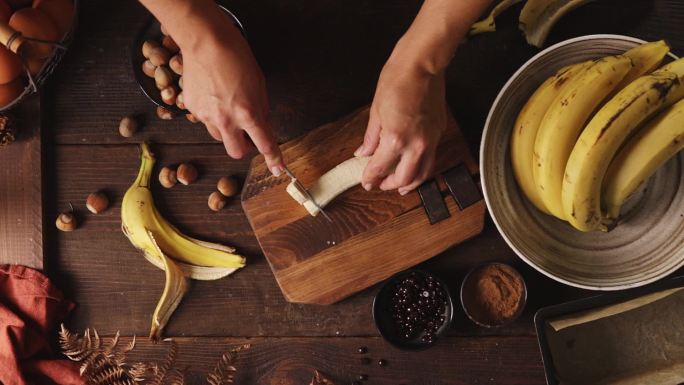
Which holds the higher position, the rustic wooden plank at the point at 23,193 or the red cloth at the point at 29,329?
the rustic wooden plank at the point at 23,193

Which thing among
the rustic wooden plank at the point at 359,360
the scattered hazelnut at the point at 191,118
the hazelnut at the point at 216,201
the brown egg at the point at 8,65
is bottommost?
Answer: the rustic wooden plank at the point at 359,360

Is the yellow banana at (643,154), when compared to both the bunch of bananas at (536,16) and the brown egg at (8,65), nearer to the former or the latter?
the bunch of bananas at (536,16)

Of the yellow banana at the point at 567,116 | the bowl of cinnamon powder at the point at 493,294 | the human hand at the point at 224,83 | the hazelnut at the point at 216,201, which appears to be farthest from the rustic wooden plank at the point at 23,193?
the yellow banana at the point at 567,116

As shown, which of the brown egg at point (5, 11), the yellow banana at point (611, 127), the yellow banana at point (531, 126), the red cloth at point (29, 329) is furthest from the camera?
the red cloth at point (29, 329)

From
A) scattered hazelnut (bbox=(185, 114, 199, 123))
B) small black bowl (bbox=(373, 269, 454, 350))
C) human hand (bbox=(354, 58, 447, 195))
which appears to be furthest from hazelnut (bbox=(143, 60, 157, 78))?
small black bowl (bbox=(373, 269, 454, 350))

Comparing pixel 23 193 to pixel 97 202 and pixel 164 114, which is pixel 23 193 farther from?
pixel 164 114

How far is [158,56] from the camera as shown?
1.13m

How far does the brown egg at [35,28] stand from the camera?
1.04 meters

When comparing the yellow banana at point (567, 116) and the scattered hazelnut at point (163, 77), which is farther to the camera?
the scattered hazelnut at point (163, 77)

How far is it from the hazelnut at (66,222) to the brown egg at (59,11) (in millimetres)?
357

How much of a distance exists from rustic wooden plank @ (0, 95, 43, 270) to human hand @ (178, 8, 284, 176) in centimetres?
47

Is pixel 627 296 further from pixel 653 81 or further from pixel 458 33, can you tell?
pixel 458 33

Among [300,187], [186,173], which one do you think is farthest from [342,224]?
[186,173]

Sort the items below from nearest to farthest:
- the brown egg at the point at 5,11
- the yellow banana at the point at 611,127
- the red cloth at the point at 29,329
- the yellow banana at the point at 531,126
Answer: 1. the yellow banana at the point at 611,127
2. the yellow banana at the point at 531,126
3. the brown egg at the point at 5,11
4. the red cloth at the point at 29,329
